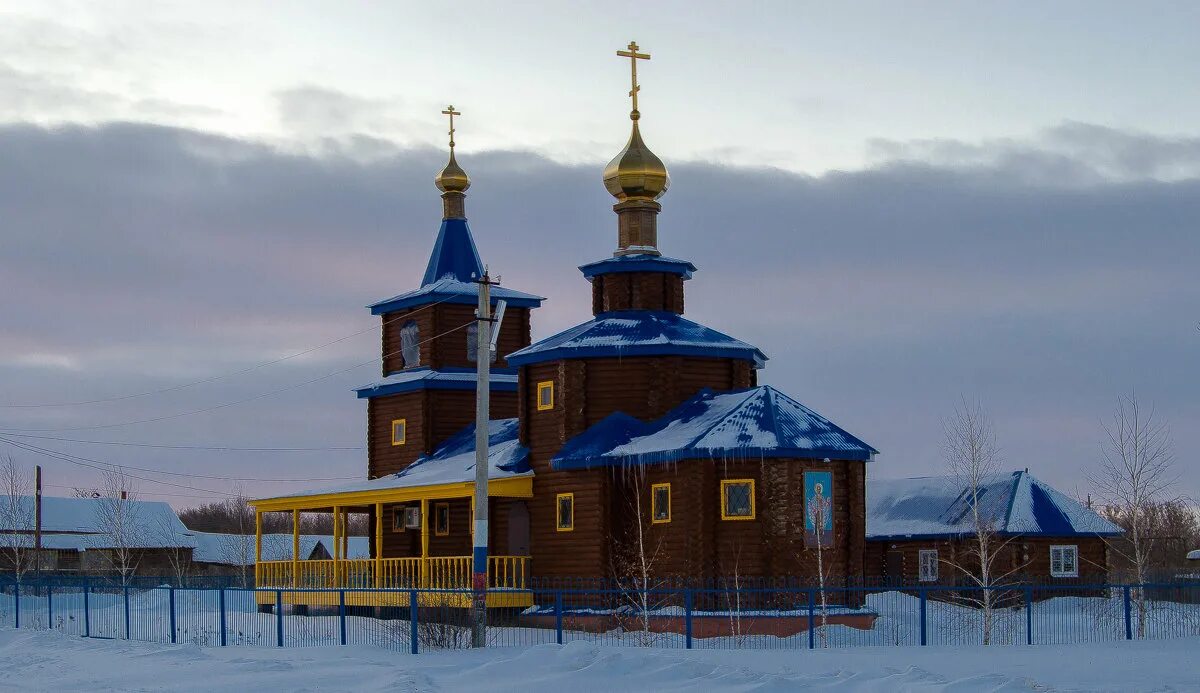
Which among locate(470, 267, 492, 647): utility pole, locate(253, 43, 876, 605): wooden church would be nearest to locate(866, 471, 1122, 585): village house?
locate(253, 43, 876, 605): wooden church

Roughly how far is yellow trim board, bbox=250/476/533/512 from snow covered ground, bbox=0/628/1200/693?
8.24 meters

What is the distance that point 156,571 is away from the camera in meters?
70.4

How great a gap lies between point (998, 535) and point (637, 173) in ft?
39.8

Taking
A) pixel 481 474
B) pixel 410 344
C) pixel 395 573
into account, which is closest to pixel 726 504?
pixel 481 474

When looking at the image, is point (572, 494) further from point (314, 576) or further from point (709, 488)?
point (314, 576)

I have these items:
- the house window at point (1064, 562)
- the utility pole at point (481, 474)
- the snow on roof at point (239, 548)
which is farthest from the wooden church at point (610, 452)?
the snow on roof at point (239, 548)

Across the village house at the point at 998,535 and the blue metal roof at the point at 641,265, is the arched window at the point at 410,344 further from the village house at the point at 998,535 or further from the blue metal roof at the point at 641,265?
the village house at the point at 998,535

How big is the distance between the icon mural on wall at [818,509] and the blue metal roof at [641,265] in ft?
22.3

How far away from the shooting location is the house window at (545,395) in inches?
1251

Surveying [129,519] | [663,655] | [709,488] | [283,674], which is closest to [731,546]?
[709,488]

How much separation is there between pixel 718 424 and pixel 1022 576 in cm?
1152

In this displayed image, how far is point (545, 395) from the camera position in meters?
32.0

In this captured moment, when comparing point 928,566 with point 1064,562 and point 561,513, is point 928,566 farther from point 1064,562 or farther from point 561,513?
point 561,513

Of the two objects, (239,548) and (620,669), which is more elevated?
(620,669)
